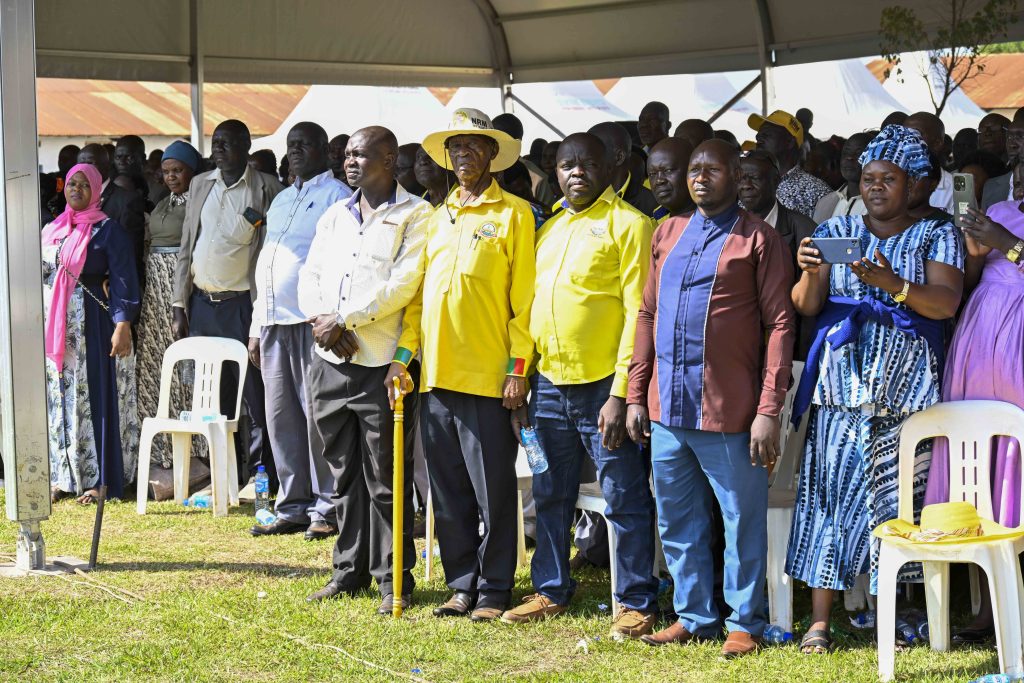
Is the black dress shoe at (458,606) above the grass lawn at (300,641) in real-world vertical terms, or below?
above

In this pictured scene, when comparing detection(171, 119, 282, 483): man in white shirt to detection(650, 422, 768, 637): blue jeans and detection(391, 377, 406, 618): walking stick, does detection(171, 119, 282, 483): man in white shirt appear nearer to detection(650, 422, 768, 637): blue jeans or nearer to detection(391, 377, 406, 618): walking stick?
detection(391, 377, 406, 618): walking stick

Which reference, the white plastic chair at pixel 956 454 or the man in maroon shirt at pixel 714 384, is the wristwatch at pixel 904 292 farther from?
the white plastic chair at pixel 956 454

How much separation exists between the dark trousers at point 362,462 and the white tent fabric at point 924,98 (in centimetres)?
728

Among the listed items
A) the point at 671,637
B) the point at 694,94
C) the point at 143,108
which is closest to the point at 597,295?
the point at 671,637

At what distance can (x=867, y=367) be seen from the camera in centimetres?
489

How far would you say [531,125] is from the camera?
1491 cm

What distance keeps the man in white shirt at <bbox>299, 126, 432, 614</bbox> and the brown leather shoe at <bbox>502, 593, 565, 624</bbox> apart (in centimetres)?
54

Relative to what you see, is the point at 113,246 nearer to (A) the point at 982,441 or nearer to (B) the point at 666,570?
(B) the point at 666,570

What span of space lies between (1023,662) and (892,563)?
1.77 feet

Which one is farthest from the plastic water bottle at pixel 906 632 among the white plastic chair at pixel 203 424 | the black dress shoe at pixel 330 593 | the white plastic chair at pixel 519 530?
the white plastic chair at pixel 203 424

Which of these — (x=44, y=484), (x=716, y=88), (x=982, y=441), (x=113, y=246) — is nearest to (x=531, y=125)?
(x=716, y=88)

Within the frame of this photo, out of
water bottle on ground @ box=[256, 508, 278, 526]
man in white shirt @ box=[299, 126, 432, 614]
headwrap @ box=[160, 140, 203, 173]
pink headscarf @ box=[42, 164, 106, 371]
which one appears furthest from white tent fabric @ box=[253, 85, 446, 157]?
man in white shirt @ box=[299, 126, 432, 614]

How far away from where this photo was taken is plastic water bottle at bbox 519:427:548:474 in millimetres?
5414

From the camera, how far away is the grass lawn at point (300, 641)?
190 inches
